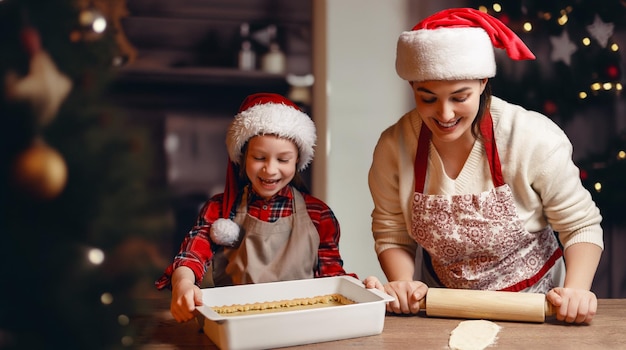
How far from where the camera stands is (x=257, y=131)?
1472 millimetres

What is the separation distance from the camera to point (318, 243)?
154 centimetres

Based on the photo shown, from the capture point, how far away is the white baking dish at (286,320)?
1.15 m

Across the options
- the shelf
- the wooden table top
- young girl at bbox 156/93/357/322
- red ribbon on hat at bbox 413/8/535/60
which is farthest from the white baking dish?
the shelf

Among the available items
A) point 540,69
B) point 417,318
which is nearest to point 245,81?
point 540,69

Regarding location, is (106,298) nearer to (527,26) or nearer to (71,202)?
(71,202)

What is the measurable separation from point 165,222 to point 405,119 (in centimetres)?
58

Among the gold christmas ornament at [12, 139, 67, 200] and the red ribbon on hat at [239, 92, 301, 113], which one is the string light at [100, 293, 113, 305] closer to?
the gold christmas ornament at [12, 139, 67, 200]

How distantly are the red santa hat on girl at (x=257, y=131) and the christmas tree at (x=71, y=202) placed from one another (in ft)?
0.44

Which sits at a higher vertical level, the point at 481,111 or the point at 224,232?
the point at 481,111

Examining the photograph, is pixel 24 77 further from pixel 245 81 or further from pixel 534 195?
pixel 245 81

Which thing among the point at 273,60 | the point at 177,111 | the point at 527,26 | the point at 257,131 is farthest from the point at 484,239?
the point at 177,111

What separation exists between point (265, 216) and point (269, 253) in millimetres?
85

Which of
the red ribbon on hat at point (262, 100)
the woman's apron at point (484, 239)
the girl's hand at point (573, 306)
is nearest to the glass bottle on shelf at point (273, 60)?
the red ribbon on hat at point (262, 100)

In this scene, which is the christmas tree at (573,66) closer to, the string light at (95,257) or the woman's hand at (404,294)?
the woman's hand at (404,294)
